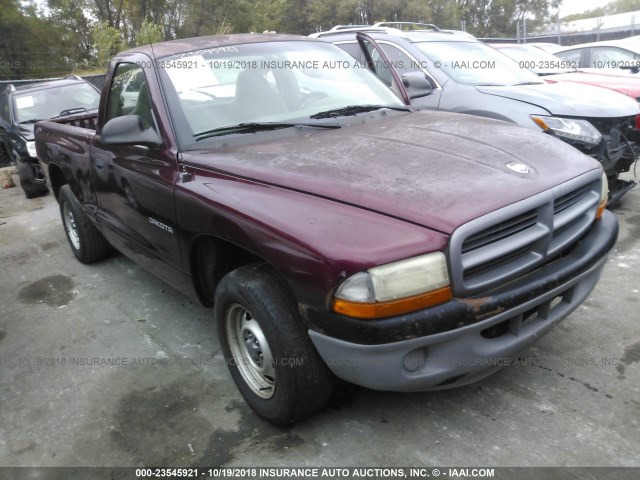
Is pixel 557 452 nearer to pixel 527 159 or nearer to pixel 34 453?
pixel 527 159

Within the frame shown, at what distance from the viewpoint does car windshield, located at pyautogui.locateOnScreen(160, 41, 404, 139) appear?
325cm

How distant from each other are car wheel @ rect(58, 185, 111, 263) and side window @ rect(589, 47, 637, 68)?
33.5ft

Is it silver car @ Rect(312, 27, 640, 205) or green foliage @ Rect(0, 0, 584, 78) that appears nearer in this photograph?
silver car @ Rect(312, 27, 640, 205)

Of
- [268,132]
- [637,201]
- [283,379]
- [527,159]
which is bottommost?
[637,201]

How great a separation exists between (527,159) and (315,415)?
5.36ft

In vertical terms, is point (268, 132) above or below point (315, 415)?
above

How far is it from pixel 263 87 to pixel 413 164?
133 cm

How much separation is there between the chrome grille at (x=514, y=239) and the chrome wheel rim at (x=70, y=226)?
13.4ft

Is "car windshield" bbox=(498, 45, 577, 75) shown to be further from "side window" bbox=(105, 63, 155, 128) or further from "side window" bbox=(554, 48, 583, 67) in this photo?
"side window" bbox=(105, 63, 155, 128)

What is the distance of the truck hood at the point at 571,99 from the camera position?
498 cm

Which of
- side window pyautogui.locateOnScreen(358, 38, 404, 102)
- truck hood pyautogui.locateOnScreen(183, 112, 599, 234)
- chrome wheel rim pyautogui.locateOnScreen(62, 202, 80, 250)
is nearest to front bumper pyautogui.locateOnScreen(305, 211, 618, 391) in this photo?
truck hood pyautogui.locateOnScreen(183, 112, 599, 234)

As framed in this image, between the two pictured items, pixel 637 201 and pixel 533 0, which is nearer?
pixel 637 201

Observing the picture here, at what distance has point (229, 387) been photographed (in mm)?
3096

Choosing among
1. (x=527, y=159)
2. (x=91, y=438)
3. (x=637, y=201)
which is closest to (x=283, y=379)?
(x=91, y=438)
